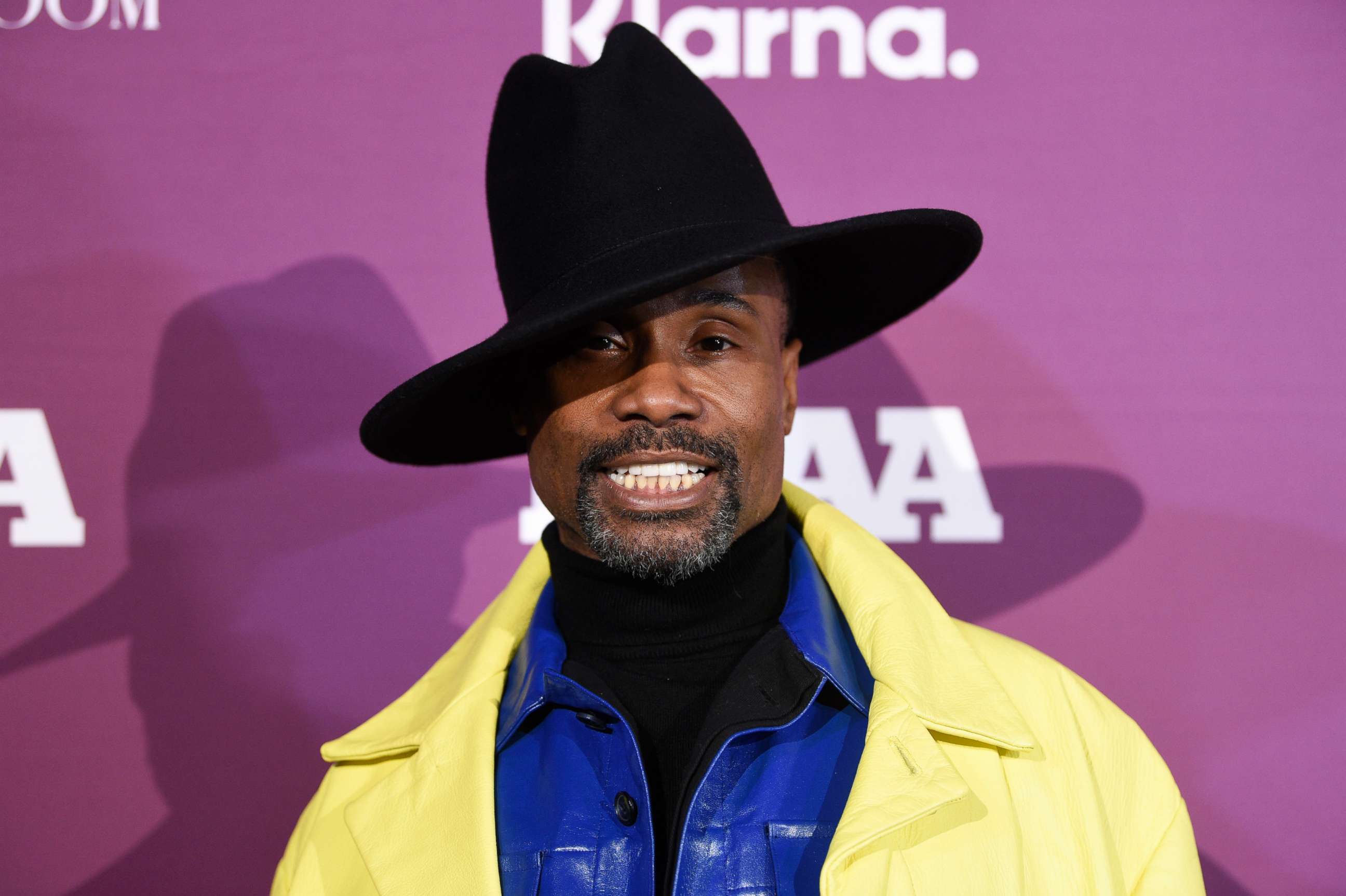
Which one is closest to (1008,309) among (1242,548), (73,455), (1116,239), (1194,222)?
(1116,239)

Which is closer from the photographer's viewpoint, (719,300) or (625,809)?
(625,809)

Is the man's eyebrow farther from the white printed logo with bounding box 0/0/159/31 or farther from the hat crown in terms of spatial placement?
the white printed logo with bounding box 0/0/159/31

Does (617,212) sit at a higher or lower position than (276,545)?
higher

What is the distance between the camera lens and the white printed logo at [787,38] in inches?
69.1

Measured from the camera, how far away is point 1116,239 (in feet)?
5.67

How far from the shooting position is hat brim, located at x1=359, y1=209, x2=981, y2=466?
1.01 meters

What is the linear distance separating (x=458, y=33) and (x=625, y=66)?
73cm

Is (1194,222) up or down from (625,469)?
up

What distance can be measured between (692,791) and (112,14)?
1.61 meters

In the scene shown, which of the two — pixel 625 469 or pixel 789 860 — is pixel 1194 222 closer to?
pixel 625 469

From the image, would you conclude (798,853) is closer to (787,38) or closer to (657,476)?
(657,476)

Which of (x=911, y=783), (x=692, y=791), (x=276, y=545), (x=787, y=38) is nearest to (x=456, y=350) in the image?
(x=276, y=545)

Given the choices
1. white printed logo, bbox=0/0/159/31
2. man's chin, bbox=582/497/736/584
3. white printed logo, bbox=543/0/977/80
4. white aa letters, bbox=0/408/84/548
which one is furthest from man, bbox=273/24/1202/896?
white printed logo, bbox=0/0/159/31

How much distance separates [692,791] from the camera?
3.42ft
